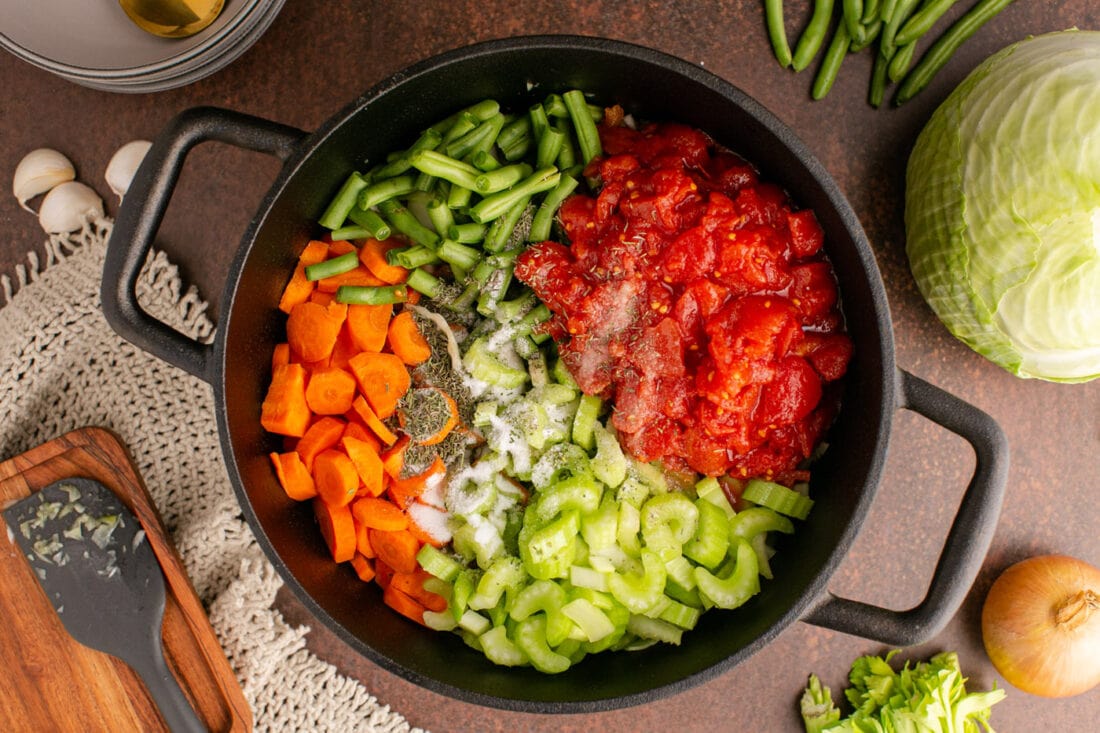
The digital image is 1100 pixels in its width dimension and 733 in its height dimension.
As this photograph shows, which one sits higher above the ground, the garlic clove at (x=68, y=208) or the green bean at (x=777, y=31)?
the green bean at (x=777, y=31)

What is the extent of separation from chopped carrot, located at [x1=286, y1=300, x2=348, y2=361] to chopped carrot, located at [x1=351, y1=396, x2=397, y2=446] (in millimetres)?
148

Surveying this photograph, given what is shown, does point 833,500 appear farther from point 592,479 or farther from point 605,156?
point 605,156

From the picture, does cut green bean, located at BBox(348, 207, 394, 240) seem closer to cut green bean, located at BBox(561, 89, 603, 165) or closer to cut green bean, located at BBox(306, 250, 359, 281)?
cut green bean, located at BBox(306, 250, 359, 281)

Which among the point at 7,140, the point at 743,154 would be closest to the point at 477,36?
the point at 743,154

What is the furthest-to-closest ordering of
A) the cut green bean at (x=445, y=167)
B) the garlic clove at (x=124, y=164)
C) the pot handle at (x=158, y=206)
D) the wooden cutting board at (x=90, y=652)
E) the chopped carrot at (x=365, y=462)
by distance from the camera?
the garlic clove at (x=124, y=164) < the wooden cutting board at (x=90, y=652) < the chopped carrot at (x=365, y=462) < the cut green bean at (x=445, y=167) < the pot handle at (x=158, y=206)

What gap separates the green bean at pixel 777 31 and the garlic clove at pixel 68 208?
1976mm

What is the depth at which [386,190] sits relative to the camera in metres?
2.09

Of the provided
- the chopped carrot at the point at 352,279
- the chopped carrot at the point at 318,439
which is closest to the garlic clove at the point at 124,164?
the chopped carrot at the point at 352,279

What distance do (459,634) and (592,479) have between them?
A: 556mm

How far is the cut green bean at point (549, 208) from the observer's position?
82.2 inches

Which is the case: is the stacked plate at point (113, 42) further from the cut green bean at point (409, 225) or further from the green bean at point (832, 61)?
the green bean at point (832, 61)

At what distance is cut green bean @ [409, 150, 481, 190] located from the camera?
6.48ft

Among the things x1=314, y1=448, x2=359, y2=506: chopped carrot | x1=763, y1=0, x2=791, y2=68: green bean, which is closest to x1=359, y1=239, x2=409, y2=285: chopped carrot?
x1=314, y1=448, x2=359, y2=506: chopped carrot

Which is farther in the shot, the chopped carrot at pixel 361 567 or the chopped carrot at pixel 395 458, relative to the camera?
the chopped carrot at pixel 361 567
